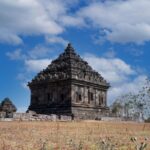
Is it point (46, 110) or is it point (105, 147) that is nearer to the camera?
point (105, 147)

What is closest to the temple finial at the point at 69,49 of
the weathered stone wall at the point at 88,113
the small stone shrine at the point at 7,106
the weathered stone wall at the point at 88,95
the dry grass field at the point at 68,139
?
the weathered stone wall at the point at 88,95

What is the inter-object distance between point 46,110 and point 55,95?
8.16ft

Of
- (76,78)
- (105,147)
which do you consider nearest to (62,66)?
(76,78)

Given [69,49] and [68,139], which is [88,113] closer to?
[69,49]

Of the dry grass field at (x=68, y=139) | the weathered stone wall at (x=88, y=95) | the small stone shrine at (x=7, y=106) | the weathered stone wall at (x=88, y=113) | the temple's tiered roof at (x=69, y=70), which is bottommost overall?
the dry grass field at (x=68, y=139)

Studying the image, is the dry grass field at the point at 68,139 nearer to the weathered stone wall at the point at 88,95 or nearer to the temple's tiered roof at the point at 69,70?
the weathered stone wall at the point at 88,95

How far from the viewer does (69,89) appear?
50250 millimetres

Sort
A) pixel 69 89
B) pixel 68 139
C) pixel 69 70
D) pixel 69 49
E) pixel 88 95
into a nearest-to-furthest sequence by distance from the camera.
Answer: pixel 68 139, pixel 69 89, pixel 69 70, pixel 88 95, pixel 69 49

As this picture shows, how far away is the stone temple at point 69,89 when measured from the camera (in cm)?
5031

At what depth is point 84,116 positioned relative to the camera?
161 feet

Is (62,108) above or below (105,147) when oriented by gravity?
above

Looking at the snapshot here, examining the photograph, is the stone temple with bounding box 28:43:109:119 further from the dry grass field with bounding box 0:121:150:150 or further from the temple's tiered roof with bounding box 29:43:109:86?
the dry grass field with bounding box 0:121:150:150

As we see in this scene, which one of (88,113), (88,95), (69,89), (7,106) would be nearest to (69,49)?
(88,95)

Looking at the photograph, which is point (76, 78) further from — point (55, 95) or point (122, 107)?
point (122, 107)
